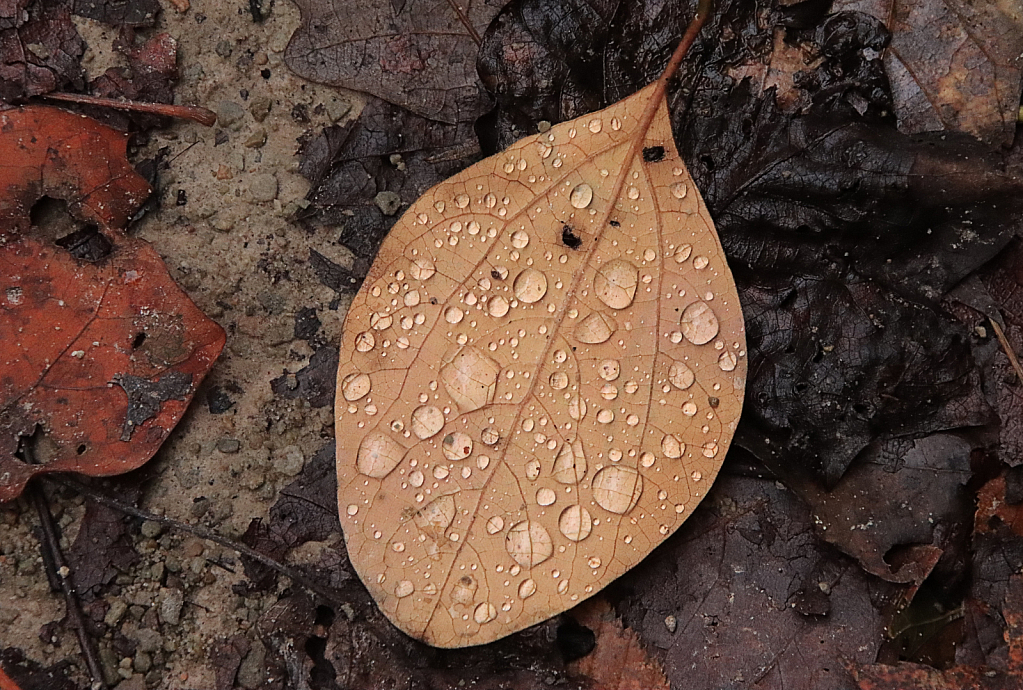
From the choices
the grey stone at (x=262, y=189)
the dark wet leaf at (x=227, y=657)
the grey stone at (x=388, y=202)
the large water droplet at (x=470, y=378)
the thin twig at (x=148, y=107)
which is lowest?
the dark wet leaf at (x=227, y=657)

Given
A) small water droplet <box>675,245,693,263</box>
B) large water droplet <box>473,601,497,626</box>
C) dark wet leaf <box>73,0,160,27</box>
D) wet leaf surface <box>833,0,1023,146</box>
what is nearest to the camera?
large water droplet <box>473,601,497,626</box>

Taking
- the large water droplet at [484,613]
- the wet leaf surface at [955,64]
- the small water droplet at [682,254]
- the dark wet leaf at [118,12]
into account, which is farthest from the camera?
the dark wet leaf at [118,12]

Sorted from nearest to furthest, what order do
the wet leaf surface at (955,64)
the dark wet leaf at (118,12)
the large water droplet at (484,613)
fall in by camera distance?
the large water droplet at (484,613), the wet leaf surface at (955,64), the dark wet leaf at (118,12)

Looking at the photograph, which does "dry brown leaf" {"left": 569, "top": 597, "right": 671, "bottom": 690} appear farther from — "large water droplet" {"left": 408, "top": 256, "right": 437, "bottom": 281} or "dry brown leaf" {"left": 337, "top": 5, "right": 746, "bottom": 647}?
"large water droplet" {"left": 408, "top": 256, "right": 437, "bottom": 281}

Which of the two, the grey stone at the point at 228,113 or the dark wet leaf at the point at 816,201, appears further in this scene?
the grey stone at the point at 228,113

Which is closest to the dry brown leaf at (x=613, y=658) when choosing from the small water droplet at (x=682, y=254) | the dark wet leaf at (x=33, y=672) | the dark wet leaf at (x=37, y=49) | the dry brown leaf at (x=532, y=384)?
the dry brown leaf at (x=532, y=384)

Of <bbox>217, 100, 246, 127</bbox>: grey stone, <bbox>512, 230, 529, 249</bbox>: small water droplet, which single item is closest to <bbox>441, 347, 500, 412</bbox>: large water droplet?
<bbox>512, 230, 529, 249</bbox>: small water droplet

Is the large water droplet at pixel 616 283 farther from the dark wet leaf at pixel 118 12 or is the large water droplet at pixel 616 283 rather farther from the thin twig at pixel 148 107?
the dark wet leaf at pixel 118 12

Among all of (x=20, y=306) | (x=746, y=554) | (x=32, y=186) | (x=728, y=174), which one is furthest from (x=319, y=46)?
(x=746, y=554)
